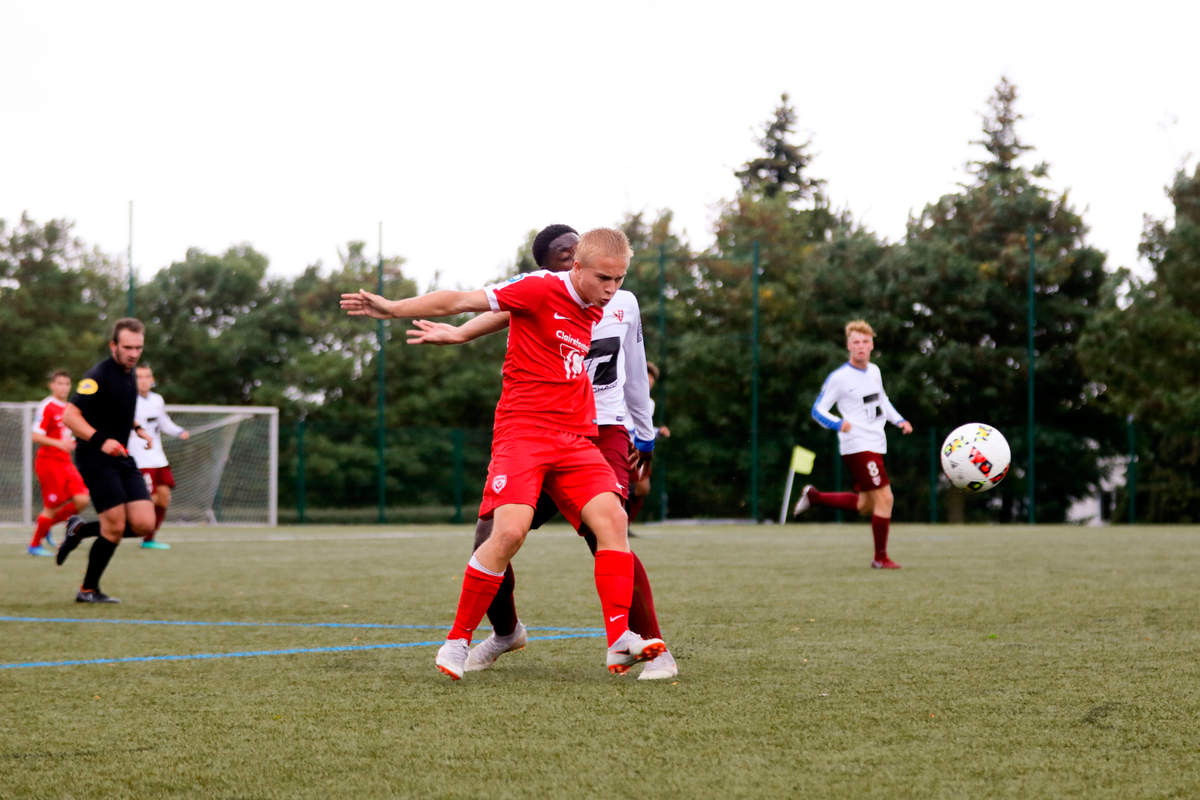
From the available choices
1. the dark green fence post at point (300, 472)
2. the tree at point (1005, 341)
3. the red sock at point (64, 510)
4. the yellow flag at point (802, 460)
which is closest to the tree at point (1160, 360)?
the tree at point (1005, 341)

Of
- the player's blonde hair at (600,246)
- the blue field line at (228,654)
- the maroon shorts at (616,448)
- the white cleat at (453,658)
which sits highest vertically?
the player's blonde hair at (600,246)

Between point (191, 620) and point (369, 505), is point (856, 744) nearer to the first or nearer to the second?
point (191, 620)

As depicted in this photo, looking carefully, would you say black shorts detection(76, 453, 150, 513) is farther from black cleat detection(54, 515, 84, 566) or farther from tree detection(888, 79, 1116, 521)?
tree detection(888, 79, 1116, 521)

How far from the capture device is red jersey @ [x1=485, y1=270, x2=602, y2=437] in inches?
198

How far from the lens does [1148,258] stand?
32.6m

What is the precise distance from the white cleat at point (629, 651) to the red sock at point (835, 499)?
23.8ft

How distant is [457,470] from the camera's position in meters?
28.6

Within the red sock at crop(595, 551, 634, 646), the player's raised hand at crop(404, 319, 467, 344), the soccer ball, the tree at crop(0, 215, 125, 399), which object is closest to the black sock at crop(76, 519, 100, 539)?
the player's raised hand at crop(404, 319, 467, 344)

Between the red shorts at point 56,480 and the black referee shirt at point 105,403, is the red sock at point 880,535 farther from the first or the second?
the red shorts at point 56,480

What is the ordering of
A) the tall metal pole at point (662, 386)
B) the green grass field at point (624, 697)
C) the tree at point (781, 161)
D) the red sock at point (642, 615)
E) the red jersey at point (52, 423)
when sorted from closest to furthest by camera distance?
the green grass field at point (624, 697), the red sock at point (642, 615), the red jersey at point (52, 423), the tall metal pole at point (662, 386), the tree at point (781, 161)

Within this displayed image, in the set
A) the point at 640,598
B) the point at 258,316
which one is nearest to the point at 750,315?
the point at 258,316

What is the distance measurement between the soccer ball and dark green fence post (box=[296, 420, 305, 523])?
19.3m

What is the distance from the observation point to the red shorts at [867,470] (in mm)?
11422

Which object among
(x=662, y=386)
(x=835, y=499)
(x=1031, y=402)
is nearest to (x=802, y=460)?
(x=662, y=386)
